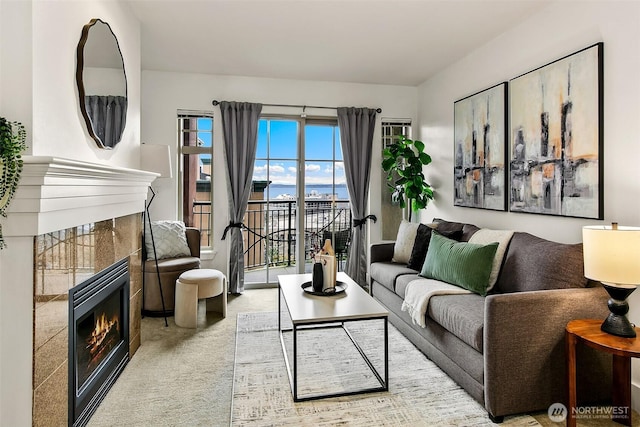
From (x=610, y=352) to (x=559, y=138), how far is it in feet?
5.08

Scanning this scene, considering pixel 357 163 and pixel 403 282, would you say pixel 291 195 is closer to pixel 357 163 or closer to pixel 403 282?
pixel 357 163

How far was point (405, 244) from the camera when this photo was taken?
371 centimetres

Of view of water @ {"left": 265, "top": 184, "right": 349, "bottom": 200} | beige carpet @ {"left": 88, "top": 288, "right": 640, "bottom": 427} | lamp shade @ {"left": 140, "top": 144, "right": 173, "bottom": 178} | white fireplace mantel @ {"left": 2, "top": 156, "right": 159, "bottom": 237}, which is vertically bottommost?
beige carpet @ {"left": 88, "top": 288, "right": 640, "bottom": 427}

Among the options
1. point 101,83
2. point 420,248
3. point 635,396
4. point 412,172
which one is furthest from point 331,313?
point 412,172

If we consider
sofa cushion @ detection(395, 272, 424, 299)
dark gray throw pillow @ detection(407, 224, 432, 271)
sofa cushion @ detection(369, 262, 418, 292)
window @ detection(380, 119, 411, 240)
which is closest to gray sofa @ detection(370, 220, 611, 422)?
sofa cushion @ detection(395, 272, 424, 299)

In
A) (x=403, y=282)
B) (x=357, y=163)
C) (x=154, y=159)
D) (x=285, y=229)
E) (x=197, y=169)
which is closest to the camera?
(x=403, y=282)

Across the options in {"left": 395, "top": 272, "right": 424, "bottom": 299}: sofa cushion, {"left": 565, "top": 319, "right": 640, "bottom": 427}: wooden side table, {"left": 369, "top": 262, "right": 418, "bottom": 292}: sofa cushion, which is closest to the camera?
{"left": 565, "top": 319, "right": 640, "bottom": 427}: wooden side table

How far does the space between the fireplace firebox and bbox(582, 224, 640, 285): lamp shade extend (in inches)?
103

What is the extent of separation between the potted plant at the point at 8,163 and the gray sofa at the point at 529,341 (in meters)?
2.18

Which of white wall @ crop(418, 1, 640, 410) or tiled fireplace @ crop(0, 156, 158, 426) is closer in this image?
tiled fireplace @ crop(0, 156, 158, 426)

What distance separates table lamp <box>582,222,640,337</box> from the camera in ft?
5.68

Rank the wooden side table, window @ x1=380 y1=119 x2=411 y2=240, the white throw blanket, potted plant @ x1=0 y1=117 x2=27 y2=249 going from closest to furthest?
potted plant @ x1=0 y1=117 x2=27 y2=249
the wooden side table
the white throw blanket
window @ x1=380 y1=119 x2=411 y2=240

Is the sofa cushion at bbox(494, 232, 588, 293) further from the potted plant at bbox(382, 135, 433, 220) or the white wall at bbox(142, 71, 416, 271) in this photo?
the white wall at bbox(142, 71, 416, 271)

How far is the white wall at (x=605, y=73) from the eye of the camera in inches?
84.0
